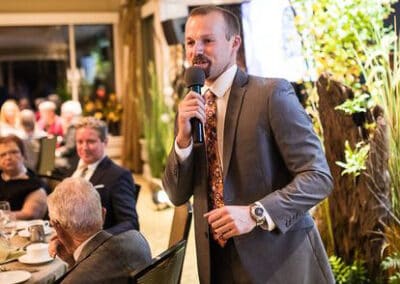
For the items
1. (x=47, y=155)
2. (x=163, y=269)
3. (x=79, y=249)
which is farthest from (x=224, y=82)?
(x=47, y=155)

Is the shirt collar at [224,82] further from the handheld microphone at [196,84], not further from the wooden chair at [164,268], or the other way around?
the wooden chair at [164,268]

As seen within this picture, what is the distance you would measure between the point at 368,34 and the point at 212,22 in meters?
2.03

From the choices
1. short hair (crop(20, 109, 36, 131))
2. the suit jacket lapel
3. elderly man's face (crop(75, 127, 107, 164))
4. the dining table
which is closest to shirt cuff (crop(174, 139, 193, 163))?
the suit jacket lapel

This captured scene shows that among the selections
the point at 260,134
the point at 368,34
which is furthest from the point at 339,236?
the point at 260,134

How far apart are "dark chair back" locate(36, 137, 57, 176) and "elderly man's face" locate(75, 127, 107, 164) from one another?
1.83 m

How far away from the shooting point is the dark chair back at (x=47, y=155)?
518 cm

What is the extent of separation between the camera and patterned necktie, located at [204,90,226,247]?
1608mm

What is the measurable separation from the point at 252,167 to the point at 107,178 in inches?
69.4

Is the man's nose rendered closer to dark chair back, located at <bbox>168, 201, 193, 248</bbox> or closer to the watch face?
the watch face

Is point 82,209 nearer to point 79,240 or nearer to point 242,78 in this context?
point 79,240

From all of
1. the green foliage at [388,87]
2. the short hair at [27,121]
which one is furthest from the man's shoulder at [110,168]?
the short hair at [27,121]

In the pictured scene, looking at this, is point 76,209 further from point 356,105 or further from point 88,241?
point 356,105

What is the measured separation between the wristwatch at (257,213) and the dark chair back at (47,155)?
4.03 m

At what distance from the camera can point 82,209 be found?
198 cm
